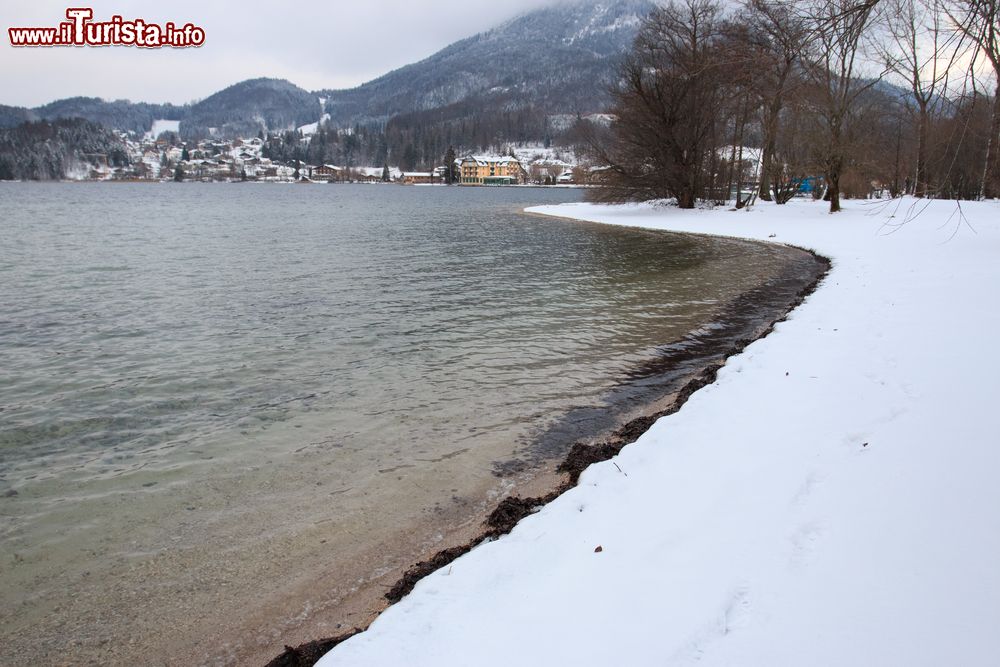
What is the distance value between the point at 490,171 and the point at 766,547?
188856 millimetres

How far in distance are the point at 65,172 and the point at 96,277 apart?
19328 cm

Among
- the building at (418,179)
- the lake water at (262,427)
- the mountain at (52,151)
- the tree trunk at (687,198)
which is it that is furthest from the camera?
the building at (418,179)

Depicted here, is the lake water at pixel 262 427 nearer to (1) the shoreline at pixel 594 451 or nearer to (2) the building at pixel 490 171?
(1) the shoreline at pixel 594 451

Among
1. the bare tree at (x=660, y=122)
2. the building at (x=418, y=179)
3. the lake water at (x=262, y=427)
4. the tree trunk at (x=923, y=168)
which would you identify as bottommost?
the lake water at (x=262, y=427)

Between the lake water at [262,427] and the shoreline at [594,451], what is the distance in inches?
9.1

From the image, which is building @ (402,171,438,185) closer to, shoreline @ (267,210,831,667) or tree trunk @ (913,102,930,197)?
tree trunk @ (913,102,930,197)

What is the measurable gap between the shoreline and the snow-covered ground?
0.92 feet

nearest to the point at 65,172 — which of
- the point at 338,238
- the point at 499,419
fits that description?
the point at 338,238

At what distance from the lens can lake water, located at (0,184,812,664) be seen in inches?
166

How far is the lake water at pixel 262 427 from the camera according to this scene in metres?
4.22

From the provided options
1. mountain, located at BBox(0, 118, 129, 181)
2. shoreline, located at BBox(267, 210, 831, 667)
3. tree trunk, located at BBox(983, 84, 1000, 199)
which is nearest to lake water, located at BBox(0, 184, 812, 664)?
shoreline, located at BBox(267, 210, 831, 667)

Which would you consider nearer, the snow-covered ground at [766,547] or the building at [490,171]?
the snow-covered ground at [766,547]

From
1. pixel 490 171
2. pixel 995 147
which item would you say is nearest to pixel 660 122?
pixel 995 147

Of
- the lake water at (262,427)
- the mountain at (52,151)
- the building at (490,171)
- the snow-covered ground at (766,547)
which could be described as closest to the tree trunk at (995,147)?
the snow-covered ground at (766,547)
